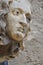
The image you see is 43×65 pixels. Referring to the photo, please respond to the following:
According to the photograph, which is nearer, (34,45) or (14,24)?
(14,24)

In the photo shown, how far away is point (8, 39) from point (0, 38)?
26mm

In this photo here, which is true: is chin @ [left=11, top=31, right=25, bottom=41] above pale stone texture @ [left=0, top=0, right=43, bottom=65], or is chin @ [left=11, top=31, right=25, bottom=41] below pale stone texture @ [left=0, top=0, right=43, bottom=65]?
above

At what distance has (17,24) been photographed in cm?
58

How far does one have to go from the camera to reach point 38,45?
3.89 feet

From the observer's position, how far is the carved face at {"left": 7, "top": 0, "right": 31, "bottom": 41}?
57cm

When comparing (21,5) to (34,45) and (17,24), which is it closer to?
(17,24)

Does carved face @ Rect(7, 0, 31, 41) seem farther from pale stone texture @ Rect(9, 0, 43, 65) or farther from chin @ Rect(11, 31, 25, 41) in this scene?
pale stone texture @ Rect(9, 0, 43, 65)

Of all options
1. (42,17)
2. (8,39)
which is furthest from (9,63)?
(8,39)

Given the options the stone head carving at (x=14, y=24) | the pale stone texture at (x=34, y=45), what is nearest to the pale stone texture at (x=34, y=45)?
the pale stone texture at (x=34, y=45)

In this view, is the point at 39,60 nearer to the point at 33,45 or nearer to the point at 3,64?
the point at 33,45

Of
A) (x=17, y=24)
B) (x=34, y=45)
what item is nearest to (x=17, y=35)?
(x=17, y=24)

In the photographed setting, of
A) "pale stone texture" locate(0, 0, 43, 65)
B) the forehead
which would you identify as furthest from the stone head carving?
"pale stone texture" locate(0, 0, 43, 65)

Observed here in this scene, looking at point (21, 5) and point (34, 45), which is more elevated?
point (21, 5)

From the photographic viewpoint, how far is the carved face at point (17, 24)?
1.87ft
